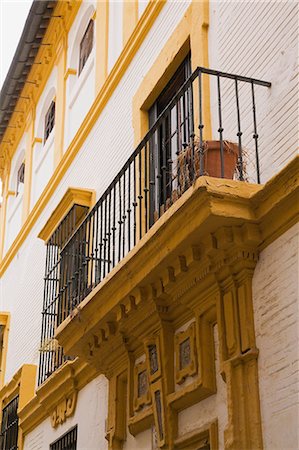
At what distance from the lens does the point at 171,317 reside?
22.5ft

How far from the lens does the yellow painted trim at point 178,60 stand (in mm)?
7727

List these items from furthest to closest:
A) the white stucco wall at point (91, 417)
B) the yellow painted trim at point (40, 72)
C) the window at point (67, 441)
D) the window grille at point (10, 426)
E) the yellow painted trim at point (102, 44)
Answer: the yellow painted trim at point (40, 72) < the window grille at point (10, 426) < the yellow painted trim at point (102, 44) < the window at point (67, 441) < the white stucco wall at point (91, 417)

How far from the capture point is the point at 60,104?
520 inches

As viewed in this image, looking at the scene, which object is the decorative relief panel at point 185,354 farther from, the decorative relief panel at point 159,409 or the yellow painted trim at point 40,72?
the yellow painted trim at point 40,72

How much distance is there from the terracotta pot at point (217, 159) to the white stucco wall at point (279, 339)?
0.81 m

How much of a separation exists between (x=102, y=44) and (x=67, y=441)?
5.39m

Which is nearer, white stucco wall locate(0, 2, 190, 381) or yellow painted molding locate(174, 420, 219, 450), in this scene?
yellow painted molding locate(174, 420, 219, 450)

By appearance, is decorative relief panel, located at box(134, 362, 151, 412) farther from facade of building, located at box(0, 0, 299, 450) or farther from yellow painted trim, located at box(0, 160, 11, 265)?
yellow painted trim, located at box(0, 160, 11, 265)

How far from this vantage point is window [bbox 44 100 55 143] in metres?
14.1

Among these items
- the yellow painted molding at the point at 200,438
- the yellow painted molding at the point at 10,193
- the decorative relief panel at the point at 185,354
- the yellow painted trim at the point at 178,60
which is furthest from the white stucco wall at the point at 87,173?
the yellow painted molding at the point at 200,438

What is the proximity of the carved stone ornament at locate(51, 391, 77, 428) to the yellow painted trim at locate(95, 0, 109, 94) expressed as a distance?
423cm

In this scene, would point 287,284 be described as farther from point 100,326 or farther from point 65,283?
point 65,283

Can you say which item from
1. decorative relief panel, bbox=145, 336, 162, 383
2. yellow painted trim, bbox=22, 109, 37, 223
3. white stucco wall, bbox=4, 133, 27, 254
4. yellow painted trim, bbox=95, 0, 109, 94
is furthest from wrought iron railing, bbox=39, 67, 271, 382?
white stucco wall, bbox=4, 133, 27, 254

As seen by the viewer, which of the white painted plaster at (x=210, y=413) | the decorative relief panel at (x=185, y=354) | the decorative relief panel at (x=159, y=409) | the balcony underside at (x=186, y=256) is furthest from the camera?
the decorative relief panel at (x=159, y=409)
